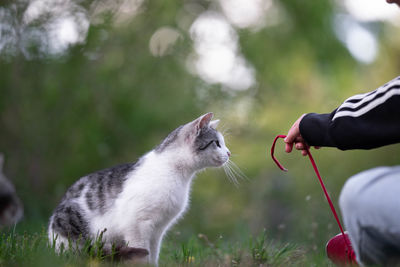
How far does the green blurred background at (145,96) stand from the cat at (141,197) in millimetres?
2256

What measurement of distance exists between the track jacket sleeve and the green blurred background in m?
3.23

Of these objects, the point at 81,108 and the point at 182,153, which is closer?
the point at 182,153

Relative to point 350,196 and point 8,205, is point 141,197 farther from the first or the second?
point 8,205

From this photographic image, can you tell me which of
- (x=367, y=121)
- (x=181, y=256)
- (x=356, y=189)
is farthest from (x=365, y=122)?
(x=181, y=256)

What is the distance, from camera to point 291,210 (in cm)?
631

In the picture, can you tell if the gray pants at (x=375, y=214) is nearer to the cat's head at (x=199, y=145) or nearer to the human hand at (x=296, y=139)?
the human hand at (x=296, y=139)

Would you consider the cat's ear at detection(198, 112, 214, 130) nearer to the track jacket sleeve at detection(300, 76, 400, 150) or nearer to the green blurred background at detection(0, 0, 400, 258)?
the track jacket sleeve at detection(300, 76, 400, 150)

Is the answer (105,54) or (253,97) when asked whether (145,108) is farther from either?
(253,97)

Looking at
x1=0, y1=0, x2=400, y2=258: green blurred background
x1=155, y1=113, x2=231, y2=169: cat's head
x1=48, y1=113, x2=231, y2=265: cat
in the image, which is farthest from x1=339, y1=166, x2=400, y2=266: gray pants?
x1=0, y1=0, x2=400, y2=258: green blurred background

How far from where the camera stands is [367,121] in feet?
6.42

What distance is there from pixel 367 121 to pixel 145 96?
4.61 metres

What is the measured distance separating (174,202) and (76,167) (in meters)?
3.78

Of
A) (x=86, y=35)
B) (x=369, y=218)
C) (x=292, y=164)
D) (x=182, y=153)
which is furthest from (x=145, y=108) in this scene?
(x=369, y=218)

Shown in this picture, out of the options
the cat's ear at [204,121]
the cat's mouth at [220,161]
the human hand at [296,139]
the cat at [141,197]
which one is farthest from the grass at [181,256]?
the cat's ear at [204,121]
